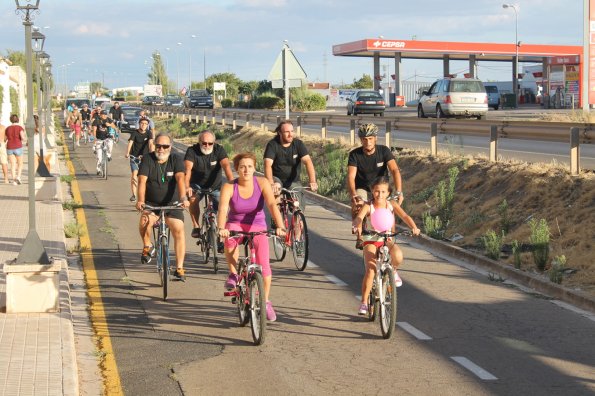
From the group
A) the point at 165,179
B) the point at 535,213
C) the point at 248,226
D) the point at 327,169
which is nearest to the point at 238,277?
the point at 248,226

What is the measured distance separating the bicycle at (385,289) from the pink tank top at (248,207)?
1038mm

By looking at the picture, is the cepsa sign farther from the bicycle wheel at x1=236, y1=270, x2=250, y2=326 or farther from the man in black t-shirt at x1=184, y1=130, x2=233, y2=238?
the bicycle wheel at x1=236, y1=270, x2=250, y2=326

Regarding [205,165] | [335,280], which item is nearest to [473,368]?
[335,280]

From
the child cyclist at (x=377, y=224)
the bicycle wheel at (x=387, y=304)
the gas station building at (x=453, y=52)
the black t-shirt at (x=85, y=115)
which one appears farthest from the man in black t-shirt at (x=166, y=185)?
the gas station building at (x=453, y=52)

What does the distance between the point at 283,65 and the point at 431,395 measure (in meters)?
21.9

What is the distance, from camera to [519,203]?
53.6 ft

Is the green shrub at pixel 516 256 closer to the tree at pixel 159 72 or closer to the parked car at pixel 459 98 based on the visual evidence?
the parked car at pixel 459 98

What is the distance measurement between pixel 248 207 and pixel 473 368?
266cm

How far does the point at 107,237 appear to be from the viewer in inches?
648

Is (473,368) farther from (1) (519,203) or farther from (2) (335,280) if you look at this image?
(1) (519,203)

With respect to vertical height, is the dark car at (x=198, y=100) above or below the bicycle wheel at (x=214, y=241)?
above

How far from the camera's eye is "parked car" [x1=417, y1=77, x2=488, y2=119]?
4128 cm

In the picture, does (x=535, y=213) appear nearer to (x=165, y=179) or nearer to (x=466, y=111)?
(x=165, y=179)

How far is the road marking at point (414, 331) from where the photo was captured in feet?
30.4
